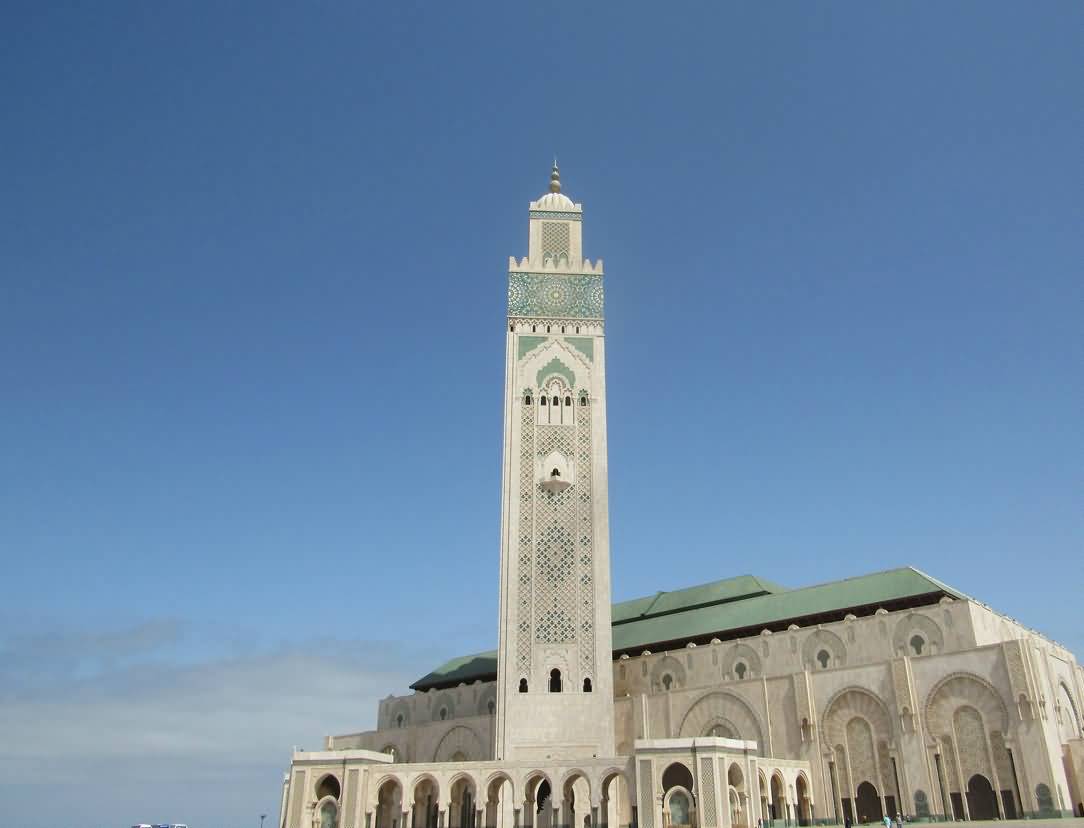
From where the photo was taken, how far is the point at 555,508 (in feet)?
99.0

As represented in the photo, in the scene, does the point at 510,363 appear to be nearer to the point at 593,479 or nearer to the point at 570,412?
the point at 570,412

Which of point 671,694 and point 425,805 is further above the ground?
point 671,694

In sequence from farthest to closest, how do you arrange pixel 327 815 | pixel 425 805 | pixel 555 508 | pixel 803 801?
pixel 555 508 < pixel 425 805 < pixel 803 801 < pixel 327 815

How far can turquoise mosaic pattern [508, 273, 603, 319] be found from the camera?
3331cm

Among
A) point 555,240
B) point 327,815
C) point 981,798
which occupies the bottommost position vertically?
point 327,815

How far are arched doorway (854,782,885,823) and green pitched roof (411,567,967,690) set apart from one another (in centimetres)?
560

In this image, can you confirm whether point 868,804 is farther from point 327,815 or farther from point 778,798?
point 327,815

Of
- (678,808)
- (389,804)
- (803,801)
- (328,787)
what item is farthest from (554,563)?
(803,801)

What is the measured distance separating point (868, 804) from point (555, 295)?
19.3 metres

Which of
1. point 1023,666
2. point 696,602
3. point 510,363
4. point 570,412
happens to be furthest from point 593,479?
point 1023,666

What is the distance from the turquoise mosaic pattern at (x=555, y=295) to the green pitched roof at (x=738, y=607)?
468 inches

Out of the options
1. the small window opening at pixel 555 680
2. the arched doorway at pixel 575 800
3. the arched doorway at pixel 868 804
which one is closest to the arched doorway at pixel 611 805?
the arched doorway at pixel 575 800

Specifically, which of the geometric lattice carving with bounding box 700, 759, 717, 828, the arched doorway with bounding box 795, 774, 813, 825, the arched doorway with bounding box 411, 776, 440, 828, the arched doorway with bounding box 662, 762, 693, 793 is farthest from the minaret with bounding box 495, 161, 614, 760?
the arched doorway with bounding box 795, 774, 813, 825

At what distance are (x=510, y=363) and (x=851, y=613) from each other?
14.2 m
